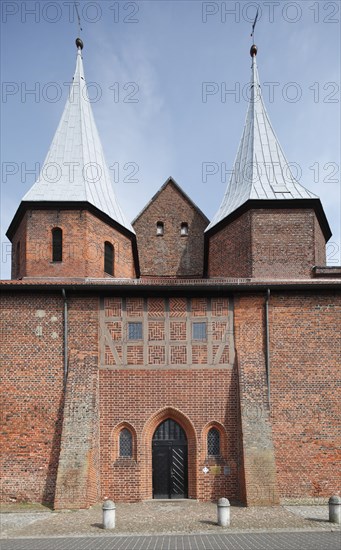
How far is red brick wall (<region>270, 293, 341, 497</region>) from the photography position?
53.0 feet

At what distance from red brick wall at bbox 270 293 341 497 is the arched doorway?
2969 mm

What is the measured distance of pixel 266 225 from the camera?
838 inches

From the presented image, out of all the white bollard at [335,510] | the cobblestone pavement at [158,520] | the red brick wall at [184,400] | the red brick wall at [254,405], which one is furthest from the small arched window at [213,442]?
the white bollard at [335,510]

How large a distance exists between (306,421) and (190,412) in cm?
364

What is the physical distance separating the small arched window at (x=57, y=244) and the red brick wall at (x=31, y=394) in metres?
3.76

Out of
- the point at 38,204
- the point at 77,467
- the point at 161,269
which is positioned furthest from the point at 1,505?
the point at 161,269

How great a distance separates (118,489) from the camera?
1614 cm

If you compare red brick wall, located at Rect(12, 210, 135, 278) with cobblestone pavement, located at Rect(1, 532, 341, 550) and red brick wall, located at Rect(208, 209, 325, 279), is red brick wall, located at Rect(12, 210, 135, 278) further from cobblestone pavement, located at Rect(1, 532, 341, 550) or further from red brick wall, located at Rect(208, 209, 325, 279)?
cobblestone pavement, located at Rect(1, 532, 341, 550)

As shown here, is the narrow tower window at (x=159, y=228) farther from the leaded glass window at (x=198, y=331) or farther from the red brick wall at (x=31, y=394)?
the red brick wall at (x=31, y=394)

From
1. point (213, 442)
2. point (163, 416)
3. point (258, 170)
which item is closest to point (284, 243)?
point (258, 170)

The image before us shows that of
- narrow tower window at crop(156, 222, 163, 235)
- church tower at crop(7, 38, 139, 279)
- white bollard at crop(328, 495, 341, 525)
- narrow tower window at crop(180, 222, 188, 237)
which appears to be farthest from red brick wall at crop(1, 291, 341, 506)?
narrow tower window at crop(180, 222, 188, 237)

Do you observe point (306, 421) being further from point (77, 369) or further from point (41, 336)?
point (41, 336)

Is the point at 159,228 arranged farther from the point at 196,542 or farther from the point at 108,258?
the point at 196,542

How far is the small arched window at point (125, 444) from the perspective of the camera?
16.6 meters
